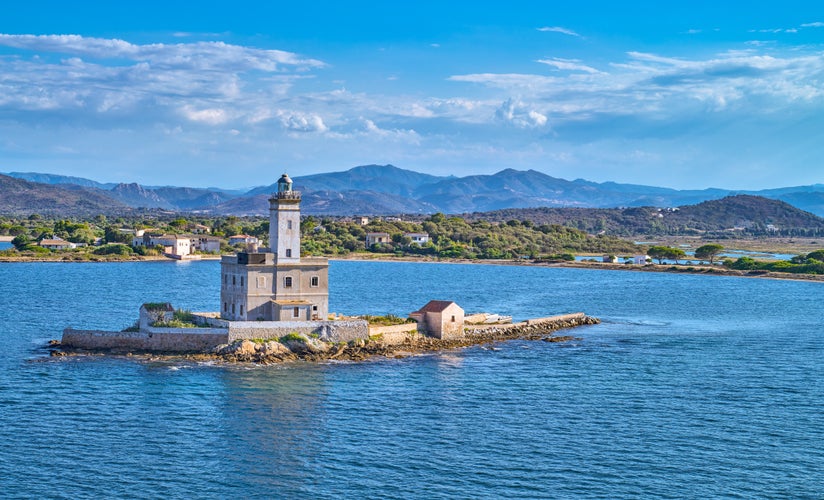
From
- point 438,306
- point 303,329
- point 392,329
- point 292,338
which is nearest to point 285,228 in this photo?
point 303,329

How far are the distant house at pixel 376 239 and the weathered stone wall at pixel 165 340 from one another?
331 feet

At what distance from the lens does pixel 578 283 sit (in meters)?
106

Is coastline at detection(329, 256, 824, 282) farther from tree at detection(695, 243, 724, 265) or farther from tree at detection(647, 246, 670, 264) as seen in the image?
tree at detection(695, 243, 724, 265)

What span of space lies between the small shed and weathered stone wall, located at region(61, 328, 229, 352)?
12.3m

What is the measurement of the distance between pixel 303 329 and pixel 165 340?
6.86 meters

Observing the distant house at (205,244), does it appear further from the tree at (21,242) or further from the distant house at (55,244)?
the tree at (21,242)

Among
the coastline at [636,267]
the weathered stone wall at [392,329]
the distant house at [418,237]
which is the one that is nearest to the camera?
the weathered stone wall at [392,329]

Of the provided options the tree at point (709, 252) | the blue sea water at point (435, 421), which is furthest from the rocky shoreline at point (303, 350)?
the tree at point (709, 252)

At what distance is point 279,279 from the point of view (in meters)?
49.1

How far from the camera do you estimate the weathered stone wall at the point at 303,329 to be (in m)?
46.5

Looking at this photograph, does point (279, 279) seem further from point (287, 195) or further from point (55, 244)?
point (55, 244)

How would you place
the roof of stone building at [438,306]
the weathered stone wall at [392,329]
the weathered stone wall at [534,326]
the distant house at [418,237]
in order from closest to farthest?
the weathered stone wall at [392,329] → the roof of stone building at [438,306] → the weathered stone wall at [534,326] → the distant house at [418,237]

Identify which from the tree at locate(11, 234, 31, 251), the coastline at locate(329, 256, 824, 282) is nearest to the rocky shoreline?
the coastline at locate(329, 256, 824, 282)

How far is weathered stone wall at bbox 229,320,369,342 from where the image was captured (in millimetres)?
46500
